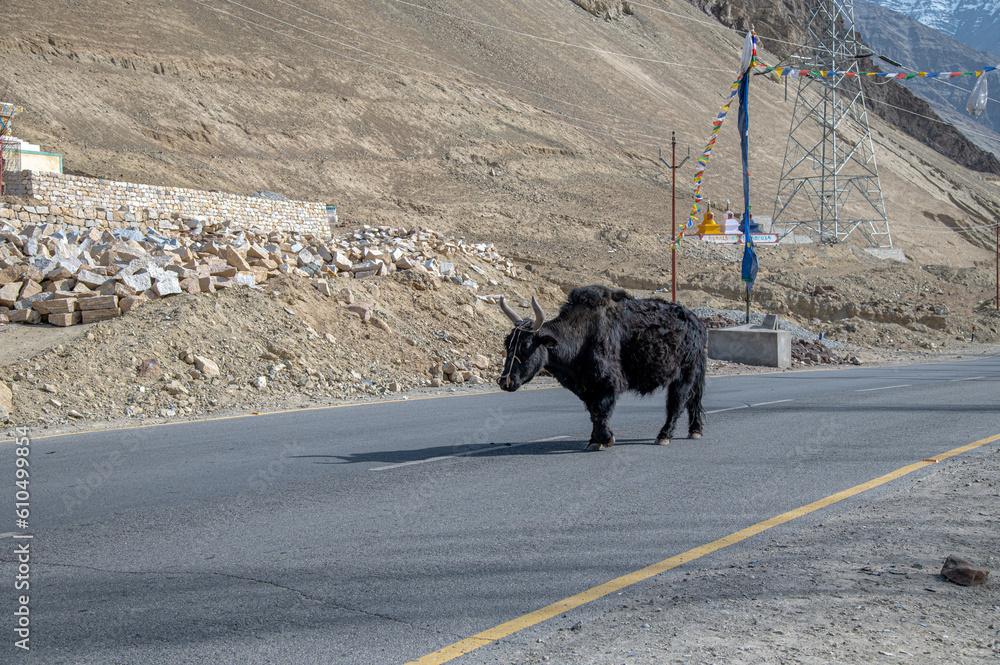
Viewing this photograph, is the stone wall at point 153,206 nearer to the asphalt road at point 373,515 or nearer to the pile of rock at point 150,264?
the pile of rock at point 150,264

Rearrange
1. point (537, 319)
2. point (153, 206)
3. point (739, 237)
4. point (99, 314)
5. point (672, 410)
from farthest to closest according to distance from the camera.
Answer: point (153, 206) < point (739, 237) < point (99, 314) < point (672, 410) < point (537, 319)

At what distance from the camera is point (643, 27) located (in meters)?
90.3

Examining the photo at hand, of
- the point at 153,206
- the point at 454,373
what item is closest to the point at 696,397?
A: the point at 454,373

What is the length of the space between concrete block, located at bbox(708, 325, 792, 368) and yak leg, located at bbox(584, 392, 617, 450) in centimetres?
1407

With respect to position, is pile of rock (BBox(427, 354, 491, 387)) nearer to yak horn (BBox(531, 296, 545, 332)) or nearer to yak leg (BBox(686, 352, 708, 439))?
yak leg (BBox(686, 352, 708, 439))

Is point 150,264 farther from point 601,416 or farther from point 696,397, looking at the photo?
point 696,397

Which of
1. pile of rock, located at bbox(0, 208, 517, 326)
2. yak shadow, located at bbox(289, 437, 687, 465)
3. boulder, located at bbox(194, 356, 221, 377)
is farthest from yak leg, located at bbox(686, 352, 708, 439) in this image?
pile of rock, located at bbox(0, 208, 517, 326)

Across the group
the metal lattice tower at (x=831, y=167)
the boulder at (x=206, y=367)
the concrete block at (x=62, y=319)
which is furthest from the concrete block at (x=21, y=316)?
the metal lattice tower at (x=831, y=167)

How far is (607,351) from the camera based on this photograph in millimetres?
8562

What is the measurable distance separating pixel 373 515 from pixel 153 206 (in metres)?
22.7

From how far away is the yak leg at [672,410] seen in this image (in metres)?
9.09

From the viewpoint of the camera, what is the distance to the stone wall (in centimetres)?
2356

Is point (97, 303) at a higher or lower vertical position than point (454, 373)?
higher

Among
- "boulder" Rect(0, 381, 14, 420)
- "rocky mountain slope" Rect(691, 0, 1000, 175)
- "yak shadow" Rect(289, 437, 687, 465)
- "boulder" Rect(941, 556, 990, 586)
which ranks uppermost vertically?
"rocky mountain slope" Rect(691, 0, 1000, 175)
